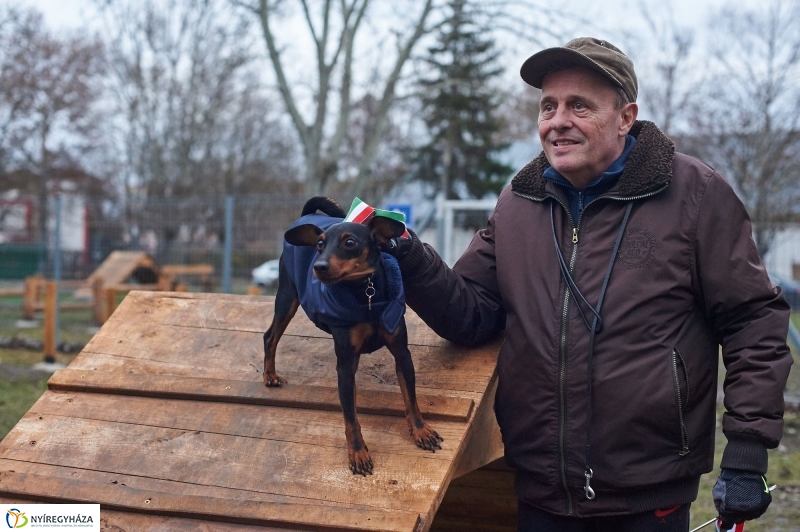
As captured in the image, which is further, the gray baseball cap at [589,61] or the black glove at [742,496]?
the gray baseball cap at [589,61]

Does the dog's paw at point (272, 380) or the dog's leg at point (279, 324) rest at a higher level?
the dog's leg at point (279, 324)

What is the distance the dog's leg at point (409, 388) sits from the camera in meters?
2.48

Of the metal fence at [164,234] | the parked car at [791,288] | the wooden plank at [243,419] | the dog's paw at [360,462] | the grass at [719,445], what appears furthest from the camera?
the metal fence at [164,234]

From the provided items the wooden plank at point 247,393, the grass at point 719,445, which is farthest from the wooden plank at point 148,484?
the grass at point 719,445

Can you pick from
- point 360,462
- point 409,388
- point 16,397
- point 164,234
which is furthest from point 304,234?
point 164,234

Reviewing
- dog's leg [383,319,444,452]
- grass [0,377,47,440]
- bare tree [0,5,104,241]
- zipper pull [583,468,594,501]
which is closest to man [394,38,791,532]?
zipper pull [583,468,594,501]

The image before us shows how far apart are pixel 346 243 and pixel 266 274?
898 cm

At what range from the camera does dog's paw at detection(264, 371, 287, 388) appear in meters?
2.96

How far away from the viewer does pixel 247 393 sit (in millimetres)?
2947

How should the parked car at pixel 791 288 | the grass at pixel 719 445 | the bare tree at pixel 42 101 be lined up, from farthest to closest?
the bare tree at pixel 42 101 < the parked car at pixel 791 288 < the grass at pixel 719 445

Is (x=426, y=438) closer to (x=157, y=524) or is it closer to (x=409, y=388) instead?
(x=409, y=388)

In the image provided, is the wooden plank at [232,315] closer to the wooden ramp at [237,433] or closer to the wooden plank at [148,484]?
the wooden ramp at [237,433]

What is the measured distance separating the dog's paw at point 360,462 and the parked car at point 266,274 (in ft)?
25.4

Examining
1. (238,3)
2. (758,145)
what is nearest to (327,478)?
(238,3)
